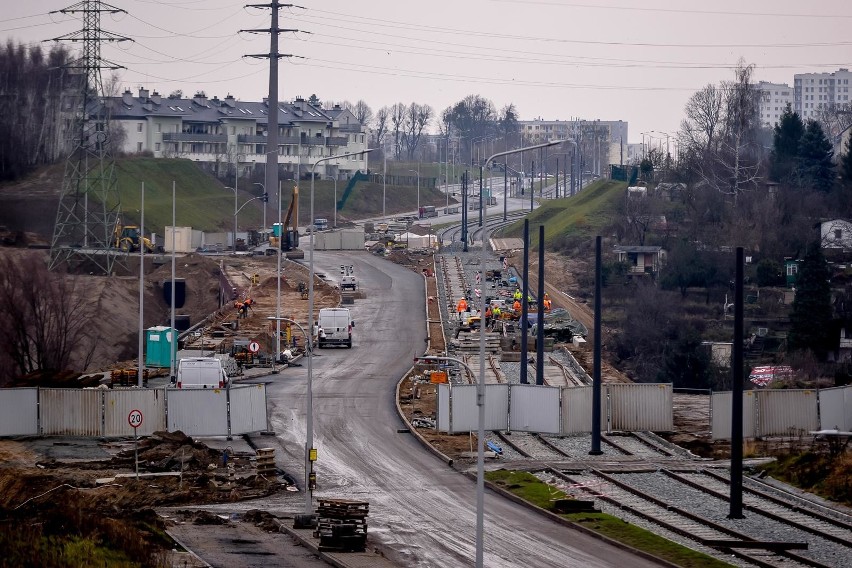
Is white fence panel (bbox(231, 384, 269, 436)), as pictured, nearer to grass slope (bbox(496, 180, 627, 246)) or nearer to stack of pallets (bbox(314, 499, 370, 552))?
stack of pallets (bbox(314, 499, 370, 552))

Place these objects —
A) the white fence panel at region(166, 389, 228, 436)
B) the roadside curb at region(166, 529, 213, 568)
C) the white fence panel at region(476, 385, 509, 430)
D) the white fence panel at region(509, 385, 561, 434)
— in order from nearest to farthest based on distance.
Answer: the roadside curb at region(166, 529, 213, 568), the white fence panel at region(166, 389, 228, 436), the white fence panel at region(509, 385, 561, 434), the white fence panel at region(476, 385, 509, 430)

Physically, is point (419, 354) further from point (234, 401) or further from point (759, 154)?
point (759, 154)

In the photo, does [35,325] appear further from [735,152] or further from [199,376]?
[735,152]

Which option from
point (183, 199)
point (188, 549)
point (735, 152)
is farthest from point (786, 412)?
point (183, 199)

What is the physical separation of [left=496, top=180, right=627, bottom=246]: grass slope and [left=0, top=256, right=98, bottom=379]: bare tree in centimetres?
5841

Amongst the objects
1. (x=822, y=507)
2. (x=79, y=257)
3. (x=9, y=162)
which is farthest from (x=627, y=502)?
(x=9, y=162)

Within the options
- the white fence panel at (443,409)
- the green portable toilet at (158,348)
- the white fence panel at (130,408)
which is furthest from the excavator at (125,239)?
the white fence panel at (443,409)

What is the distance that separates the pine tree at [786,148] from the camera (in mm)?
113875

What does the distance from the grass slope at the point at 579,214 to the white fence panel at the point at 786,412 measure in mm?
69772

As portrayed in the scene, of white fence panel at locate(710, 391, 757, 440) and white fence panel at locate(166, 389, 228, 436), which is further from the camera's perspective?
white fence panel at locate(710, 391, 757, 440)

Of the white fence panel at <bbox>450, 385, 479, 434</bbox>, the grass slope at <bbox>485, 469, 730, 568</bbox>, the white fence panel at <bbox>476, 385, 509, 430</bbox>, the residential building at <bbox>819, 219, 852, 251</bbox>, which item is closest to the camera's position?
the grass slope at <bbox>485, 469, 730, 568</bbox>

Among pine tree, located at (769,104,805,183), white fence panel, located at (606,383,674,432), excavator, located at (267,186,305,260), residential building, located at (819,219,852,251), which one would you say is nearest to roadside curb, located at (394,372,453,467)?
white fence panel, located at (606,383,674,432)

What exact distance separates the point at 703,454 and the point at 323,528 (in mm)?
17736

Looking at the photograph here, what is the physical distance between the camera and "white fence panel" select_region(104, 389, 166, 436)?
129ft
